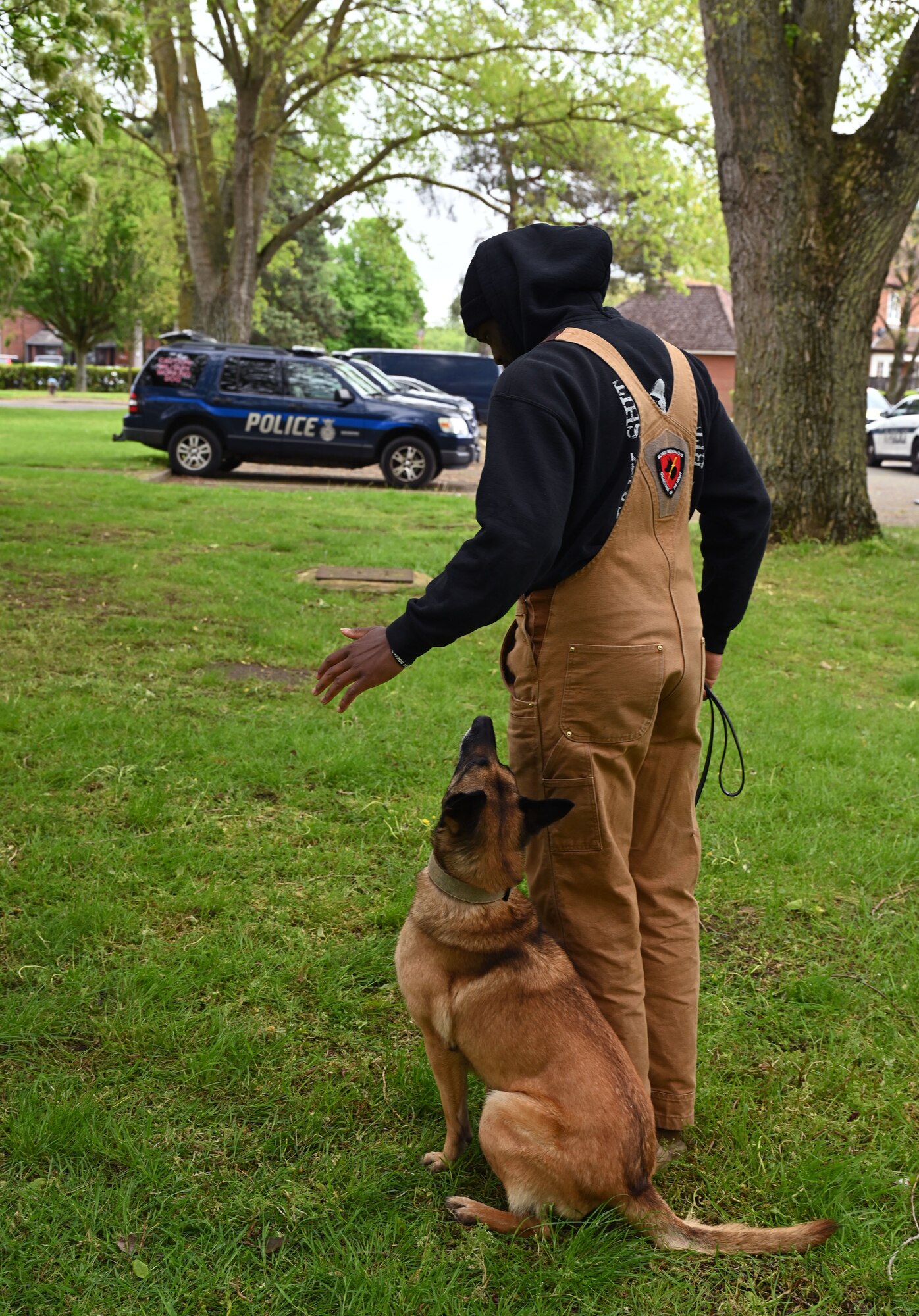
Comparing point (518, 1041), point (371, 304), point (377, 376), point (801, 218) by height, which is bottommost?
point (518, 1041)

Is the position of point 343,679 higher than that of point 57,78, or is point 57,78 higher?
point 57,78

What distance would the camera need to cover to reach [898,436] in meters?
25.7

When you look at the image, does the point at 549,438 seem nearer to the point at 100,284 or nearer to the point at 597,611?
the point at 597,611

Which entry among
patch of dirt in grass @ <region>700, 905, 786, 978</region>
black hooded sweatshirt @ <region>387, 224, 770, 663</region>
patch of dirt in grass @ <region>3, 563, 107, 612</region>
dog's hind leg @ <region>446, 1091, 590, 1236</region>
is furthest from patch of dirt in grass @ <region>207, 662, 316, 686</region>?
dog's hind leg @ <region>446, 1091, 590, 1236</region>

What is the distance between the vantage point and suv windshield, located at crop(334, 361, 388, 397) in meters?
16.4

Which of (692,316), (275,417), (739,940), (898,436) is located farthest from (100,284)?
(739,940)

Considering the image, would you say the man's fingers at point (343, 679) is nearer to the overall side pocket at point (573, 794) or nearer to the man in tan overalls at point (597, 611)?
the man in tan overalls at point (597, 611)

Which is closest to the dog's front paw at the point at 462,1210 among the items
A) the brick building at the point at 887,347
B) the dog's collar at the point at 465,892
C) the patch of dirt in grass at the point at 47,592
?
the dog's collar at the point at 465,892

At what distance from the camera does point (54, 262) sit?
5072cm

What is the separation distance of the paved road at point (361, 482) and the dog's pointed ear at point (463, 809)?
12096 mm

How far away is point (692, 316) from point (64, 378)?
31033 millimetres

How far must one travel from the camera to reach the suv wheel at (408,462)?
16531mm

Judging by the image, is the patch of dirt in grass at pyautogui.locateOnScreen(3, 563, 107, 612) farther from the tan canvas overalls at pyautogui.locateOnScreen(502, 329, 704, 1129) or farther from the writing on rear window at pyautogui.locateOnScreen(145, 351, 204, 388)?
the writing on rear window at pyautogui.locateOnScreen(145, 351, 204, 388)

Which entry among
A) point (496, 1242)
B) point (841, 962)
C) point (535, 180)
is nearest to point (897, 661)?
point (841, 962)
